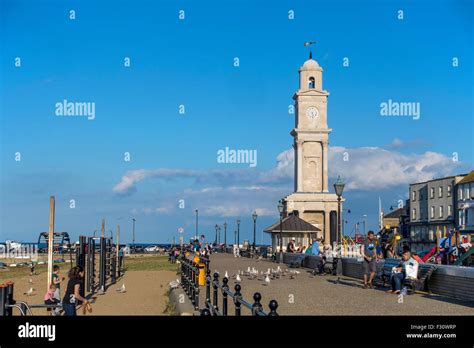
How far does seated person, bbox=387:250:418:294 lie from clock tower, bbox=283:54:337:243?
2648 inches

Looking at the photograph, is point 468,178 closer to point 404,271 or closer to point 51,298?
point 404,271

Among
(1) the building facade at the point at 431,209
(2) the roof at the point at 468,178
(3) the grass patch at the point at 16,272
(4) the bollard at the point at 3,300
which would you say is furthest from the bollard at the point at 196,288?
(1) the building facade at the point at 431,209

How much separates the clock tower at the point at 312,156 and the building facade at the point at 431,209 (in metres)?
14.5

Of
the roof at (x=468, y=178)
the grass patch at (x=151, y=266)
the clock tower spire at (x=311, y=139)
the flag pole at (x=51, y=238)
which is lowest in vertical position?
the grass patch at (x=151, y=266)

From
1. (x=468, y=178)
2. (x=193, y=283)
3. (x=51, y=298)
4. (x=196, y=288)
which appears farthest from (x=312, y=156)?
(x=51, y=298)

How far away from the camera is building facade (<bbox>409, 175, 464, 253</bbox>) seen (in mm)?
99250

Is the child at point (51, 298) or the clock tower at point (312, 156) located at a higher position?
the clock tower at point (312, 156)

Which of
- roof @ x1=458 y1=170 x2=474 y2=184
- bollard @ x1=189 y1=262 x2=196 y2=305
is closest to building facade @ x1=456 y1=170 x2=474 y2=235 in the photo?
roof @ x1=458 y1=170 x2=474 y2=184

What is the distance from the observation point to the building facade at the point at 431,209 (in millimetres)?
99250

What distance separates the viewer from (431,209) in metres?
105

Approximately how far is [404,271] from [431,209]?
86.5 metres

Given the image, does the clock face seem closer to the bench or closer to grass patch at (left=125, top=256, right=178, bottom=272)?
grass patch at (left=125, top=256, right=178, bottom=272)

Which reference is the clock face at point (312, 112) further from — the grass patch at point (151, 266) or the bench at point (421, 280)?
the bench at point (421, 280)
